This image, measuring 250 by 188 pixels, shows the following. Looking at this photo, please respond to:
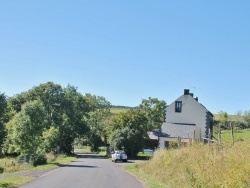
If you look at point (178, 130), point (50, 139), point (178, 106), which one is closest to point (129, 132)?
point (178, 130)

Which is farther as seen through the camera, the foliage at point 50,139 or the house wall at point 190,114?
A: the house wall at point 190,114

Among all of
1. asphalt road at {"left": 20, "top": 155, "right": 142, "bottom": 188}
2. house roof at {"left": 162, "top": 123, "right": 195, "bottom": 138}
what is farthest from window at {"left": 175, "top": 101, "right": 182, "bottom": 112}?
asphalt road at {"left": 20, "top": 155, "right": 142, "bottom": 188}

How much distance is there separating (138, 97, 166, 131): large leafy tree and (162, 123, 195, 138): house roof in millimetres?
37427

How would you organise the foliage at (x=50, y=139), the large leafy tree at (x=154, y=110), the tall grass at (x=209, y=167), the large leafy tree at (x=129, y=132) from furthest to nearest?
the large leafy tree at (x=154, y=110)
the large leafy tree at (x=129, y=132)
the foliage at (x=50, y=139)
the tall grass at (x=209, y=167)

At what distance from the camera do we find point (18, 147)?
4200cm

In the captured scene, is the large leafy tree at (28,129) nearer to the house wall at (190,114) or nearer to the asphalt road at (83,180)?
the asphalt road at (83,180)

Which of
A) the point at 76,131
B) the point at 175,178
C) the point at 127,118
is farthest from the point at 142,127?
the point at 175,178

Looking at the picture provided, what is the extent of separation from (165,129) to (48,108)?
3117 centimetres

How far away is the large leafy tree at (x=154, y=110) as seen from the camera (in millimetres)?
106938

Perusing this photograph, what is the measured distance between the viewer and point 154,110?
358 feet

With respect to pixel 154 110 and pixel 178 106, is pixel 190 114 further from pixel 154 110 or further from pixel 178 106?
pixel 154 110

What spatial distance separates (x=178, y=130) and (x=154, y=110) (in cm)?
4409

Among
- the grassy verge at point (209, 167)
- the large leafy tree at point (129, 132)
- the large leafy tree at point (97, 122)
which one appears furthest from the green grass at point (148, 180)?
the large leafy tree at point (97, 122)

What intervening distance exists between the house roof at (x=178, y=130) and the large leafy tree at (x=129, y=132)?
145 inches
